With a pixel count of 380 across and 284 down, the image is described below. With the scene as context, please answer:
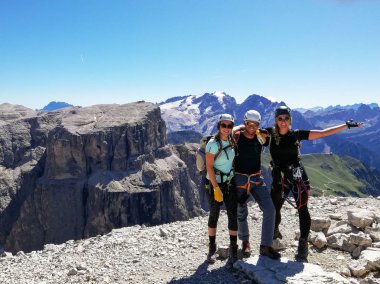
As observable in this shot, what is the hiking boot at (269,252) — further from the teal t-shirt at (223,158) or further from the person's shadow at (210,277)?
the teal t-shirt at (223,158)

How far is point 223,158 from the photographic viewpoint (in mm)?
11438

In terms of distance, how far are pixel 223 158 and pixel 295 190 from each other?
2.52 metres

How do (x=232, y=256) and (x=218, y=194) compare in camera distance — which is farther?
(x=232, y=256)

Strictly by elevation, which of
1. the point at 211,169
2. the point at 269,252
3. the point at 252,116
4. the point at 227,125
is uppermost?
the point at 252,116

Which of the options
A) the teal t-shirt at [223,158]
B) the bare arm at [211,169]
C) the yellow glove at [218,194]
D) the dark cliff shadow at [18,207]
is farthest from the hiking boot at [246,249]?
the dark cliff shadow at [18,207]

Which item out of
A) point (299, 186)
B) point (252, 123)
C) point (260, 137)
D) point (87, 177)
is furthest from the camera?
point (87, 177)

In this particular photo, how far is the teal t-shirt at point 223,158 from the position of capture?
37.2 feet

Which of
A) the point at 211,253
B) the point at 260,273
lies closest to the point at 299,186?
the point at 260,273

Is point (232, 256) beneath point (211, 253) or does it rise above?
above

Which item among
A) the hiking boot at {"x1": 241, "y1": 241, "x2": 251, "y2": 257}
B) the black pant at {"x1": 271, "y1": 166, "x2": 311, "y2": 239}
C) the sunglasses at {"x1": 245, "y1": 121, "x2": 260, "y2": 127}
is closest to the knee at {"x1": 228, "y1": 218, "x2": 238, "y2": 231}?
the hiking boot at {"x1": 241, "y1": 241, "x2": 251, "y2": 257}

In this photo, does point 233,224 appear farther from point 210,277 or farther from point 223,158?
point 223,158

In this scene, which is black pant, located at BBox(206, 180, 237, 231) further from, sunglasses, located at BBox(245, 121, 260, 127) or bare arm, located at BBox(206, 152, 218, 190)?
sunglasses, located at BBox(245, 121, 260, 127)

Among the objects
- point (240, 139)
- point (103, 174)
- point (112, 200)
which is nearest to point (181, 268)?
point (240, 139)

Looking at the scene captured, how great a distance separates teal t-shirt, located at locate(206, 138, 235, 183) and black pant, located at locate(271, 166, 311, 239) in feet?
5.11
